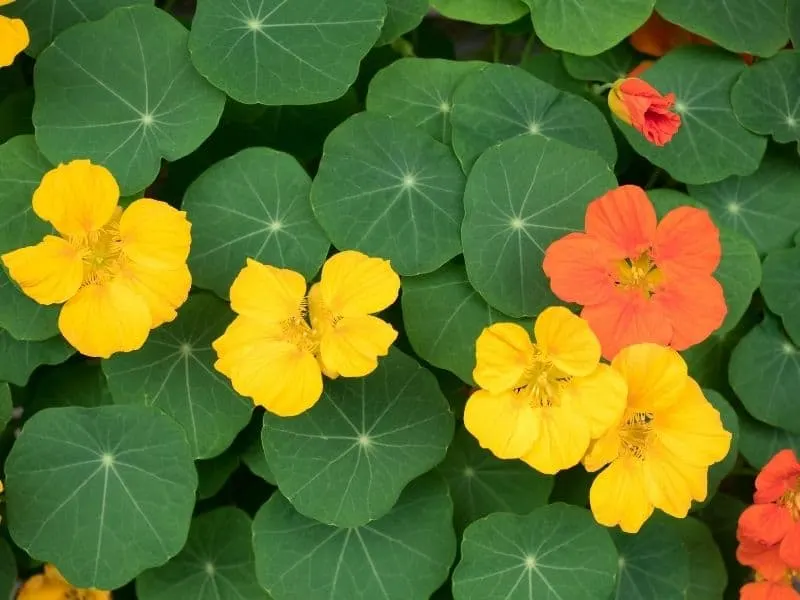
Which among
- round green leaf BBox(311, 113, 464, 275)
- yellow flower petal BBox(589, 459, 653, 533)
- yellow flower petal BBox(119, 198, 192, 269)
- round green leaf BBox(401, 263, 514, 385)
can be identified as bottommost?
yellow flower petal BBox(589, 459, 653, 533)

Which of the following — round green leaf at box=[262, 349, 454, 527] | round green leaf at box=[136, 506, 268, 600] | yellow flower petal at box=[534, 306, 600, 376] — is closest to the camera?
yellow flower petal at box=[534, 306, 600, 376]

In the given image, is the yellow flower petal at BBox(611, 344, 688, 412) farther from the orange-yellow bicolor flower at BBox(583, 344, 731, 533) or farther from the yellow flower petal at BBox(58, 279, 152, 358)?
the yellow flower petal at BBox(58, 279, 152, 358)

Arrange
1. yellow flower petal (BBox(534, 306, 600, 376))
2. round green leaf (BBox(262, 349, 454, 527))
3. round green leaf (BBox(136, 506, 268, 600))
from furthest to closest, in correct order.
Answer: round green leaf (BBox(136, 506, 268, 600))
round green leaf (BBox(262, 349, 454, 527))
yellow flower petal (BBox(534, 306, 600, 376))

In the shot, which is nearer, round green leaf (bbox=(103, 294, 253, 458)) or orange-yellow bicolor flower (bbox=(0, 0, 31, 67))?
orange-yellow bicolor flower (bbox=(0, 0, 31, 67))

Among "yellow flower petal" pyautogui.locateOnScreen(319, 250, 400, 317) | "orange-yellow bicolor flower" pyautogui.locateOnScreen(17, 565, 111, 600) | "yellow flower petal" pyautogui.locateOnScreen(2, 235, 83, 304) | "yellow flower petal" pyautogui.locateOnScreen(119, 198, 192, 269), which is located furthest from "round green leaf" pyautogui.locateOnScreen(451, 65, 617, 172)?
"orange-yellow bicolor flower" pyautogui.locateOnScreen(17, 565, 111, 600)

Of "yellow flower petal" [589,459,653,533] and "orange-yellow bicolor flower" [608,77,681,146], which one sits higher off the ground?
"orange-yellow bicolor flower" [608,77,681,146]

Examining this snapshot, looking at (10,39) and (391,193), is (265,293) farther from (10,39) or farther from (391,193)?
(10,39)
